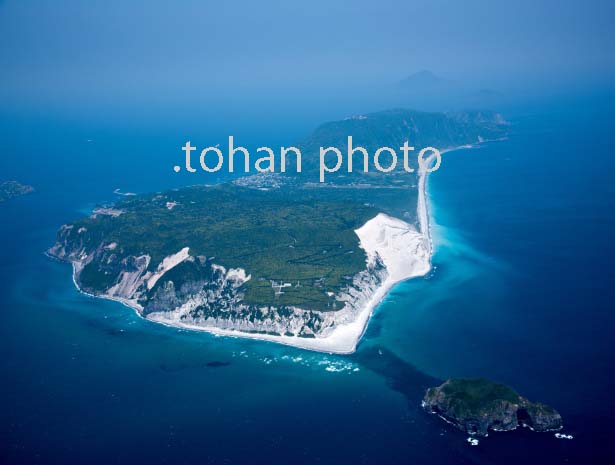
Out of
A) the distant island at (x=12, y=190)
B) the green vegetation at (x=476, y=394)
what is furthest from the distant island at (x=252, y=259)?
the distant island at (x=12, y=190)

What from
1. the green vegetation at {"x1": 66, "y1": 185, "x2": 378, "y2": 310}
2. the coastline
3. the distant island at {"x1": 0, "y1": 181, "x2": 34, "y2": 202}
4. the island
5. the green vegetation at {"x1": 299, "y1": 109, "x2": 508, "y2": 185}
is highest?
the green vegetation at {"x1": 299, "y1": 109, "x2": 508, "y2": 185}

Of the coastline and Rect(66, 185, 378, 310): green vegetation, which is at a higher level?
Rect(66, 185, 378, 310): green vegetation

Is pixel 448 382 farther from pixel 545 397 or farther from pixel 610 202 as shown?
pixel 610 202

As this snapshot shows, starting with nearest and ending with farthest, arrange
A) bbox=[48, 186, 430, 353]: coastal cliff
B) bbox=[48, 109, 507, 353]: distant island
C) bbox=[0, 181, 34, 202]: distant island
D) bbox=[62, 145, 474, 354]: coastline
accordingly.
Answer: bbox=[62, 145, 474, 354]: coastline
bbox=[48, 186, 430, 353]: coastal cliff
bbox=[48, 109, 507, 353]: distant island
bbox=[0, 181, 34, 202]: distant island

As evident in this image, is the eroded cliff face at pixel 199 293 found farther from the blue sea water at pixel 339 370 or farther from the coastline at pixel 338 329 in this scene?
the blue sea water at pixel 339 370

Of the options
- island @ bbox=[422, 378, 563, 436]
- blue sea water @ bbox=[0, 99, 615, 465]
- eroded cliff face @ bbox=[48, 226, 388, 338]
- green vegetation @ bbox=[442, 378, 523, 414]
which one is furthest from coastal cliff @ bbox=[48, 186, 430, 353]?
island @ bbox=[422, 378, 563, 436]

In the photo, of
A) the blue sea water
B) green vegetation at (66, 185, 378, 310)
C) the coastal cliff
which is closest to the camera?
the blue sea water

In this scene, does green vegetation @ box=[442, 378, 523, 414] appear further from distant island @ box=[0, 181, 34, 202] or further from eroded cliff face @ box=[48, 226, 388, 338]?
distant island @ box=[0, 181, 34, 202]

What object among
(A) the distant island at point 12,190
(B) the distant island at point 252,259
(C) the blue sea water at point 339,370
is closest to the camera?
(C) the blue sea water at point 339,370
